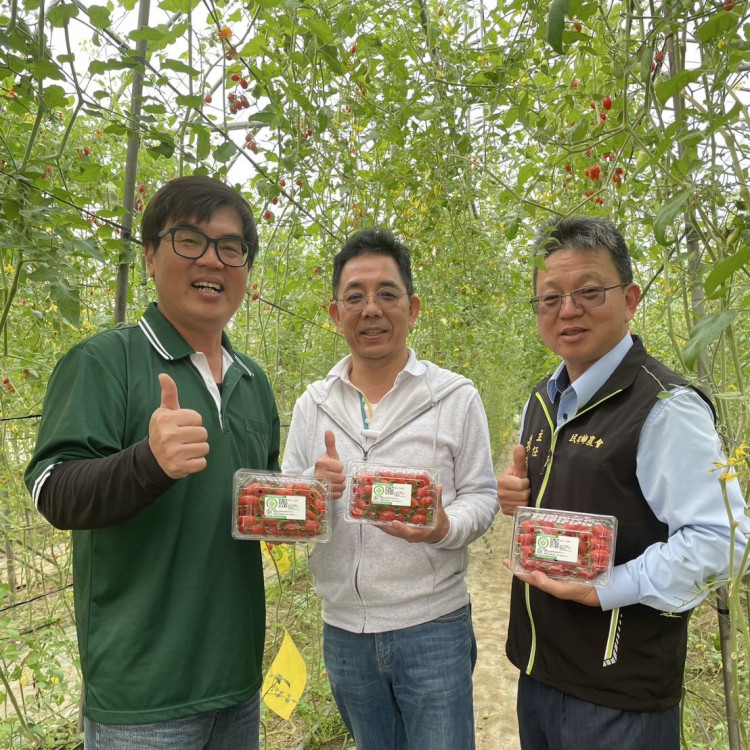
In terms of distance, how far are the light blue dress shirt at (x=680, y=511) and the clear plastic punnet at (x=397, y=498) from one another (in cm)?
38

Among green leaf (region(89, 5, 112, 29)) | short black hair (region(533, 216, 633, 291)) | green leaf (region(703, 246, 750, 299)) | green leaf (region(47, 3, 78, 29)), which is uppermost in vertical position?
green leaf (region(89, 5, 112, 29))

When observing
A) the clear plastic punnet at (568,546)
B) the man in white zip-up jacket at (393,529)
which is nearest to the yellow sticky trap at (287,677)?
the man in white zip-up jacket at (393,529)

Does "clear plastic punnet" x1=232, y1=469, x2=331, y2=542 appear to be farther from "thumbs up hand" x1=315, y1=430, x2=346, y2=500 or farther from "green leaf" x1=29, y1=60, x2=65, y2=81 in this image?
"green leaf" x1=29, y1=60, x2=65, y2=81

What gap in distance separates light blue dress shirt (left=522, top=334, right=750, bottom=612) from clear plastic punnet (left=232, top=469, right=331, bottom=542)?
1.93 ft

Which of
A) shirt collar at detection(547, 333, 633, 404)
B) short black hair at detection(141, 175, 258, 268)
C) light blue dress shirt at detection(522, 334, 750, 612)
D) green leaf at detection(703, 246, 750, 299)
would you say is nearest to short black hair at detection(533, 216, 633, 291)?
shirt collar at detection(547, 333, 633, 404)

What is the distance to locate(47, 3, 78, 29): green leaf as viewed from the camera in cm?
107

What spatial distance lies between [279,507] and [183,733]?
0.44 metres

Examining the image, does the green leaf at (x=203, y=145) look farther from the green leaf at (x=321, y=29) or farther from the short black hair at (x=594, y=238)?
the short black hair at (x=594, y=238)

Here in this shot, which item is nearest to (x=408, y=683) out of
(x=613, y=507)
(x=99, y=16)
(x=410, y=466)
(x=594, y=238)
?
(x=410, y=466)

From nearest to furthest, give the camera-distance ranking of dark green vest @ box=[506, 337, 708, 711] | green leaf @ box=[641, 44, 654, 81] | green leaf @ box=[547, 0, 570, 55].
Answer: green leaf @ box=[547, 0, 570, 55] → green leaf @ box=[641, 44, 654, 81] → dark green vest @ box=[506, 337, 708, 711]

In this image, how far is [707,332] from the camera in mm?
767

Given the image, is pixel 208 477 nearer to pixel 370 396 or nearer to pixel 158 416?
pixel 158 416

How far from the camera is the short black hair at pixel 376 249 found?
1557 mm

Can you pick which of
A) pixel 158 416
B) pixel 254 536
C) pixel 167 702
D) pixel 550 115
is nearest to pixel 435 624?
pixel 254 536
